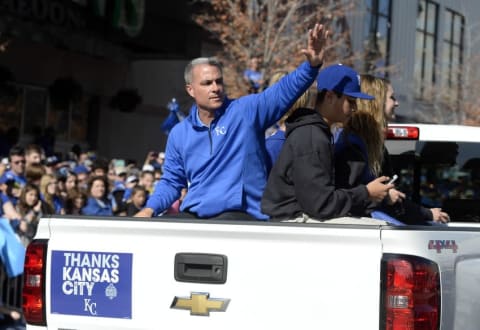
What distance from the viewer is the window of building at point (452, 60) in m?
30.4

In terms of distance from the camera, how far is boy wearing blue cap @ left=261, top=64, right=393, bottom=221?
14.4ft

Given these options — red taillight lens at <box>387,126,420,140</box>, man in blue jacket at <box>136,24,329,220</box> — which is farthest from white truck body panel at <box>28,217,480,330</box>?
red taillight lens at <box>387,126,420,140</box>

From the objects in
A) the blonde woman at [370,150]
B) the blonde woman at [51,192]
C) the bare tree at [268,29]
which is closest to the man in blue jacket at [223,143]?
the blonde woman at [370,150]

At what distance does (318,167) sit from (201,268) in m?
0.69

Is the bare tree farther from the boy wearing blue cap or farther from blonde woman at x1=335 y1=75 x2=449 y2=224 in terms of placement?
the boy wearing blue cap

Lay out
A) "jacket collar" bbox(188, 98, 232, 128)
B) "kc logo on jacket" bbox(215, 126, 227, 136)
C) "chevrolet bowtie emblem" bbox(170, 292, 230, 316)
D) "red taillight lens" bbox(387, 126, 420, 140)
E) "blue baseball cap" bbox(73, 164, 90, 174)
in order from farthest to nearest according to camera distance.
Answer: "blue baseball cap" bbox(73, 164, 90, 174), "red taillight lens" bbox(387, 126, 420, 140), "jacket collar" bbox(188, 98, 232, 128), "kc logo on jacket" bbox(215, 126, 227, 136), "chevrolet bowtie emblem" bbox(170, 292, 230, 316)

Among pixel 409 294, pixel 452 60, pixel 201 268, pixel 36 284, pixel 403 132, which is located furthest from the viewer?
pixel 452 60

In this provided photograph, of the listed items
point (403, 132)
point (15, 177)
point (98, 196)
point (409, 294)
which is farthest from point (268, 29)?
point (409, 294)

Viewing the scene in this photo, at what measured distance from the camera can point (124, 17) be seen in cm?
2302

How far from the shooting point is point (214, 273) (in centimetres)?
427

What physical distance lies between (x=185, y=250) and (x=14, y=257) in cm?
→ 563

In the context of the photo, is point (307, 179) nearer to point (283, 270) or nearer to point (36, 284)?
point (283, 270)

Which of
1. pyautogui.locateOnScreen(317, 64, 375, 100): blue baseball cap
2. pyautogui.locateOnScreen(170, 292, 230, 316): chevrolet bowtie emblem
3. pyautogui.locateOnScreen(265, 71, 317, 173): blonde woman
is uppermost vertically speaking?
pyautogui.locateOnScreen(317, 64, 375, 100): blue baseball cap

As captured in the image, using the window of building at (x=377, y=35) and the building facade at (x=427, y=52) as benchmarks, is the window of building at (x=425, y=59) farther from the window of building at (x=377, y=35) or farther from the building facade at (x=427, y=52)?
the window of building at (x=377, y=35)
